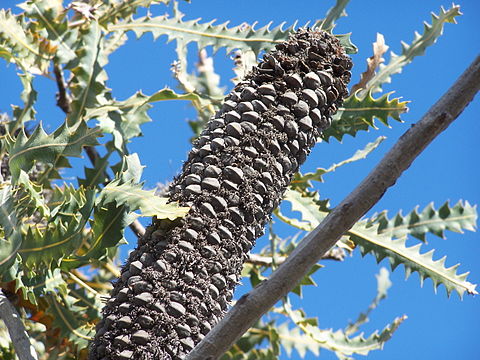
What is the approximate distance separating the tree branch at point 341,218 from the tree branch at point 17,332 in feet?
1.46

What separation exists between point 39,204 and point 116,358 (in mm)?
368

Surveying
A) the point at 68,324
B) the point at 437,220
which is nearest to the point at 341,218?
the point at 68,324

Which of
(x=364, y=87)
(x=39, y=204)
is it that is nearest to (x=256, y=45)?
(x=364, y=87)

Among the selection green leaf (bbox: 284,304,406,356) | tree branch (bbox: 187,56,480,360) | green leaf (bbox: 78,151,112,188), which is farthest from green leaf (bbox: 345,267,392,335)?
tree branch (bbox: 187,56,480,360)

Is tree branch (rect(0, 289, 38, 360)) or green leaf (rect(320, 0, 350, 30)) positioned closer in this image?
tree branch (rect(0, 289, 38, 360))

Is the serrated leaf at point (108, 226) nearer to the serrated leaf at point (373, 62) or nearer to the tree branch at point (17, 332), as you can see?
the tree branch at point (17, 332)

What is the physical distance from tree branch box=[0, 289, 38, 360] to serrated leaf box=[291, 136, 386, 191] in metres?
0.97

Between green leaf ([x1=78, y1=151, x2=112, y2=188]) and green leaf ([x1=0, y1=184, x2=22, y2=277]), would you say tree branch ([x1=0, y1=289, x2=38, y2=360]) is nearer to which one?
green leaf ([x1=0, y1=184, x2=22, y2=277])

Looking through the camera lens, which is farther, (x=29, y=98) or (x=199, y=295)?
(x=29, y=98)

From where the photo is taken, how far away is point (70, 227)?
1.40m

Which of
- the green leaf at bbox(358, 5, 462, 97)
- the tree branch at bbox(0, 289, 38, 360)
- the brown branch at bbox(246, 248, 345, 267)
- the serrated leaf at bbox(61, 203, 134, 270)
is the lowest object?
the tree branch at bbox(0, 289, 38, 360)

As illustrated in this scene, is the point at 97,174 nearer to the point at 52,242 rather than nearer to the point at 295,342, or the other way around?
the point at 52,242

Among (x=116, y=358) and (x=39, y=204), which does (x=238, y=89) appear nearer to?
A: (x=39, y=204)

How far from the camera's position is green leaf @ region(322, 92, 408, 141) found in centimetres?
180
